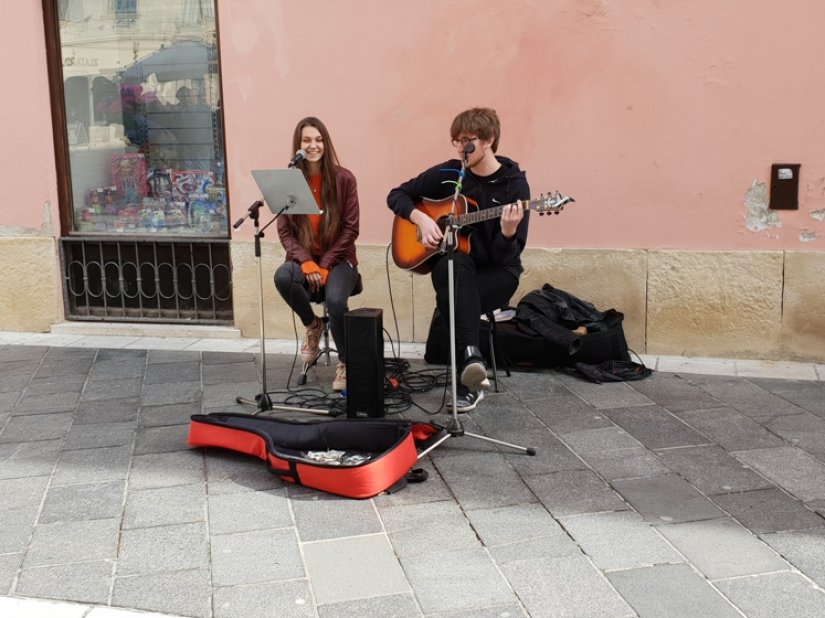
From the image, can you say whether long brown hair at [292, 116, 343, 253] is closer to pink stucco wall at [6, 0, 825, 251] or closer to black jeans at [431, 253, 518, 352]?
black jeans at [431, 253, 518, 352]

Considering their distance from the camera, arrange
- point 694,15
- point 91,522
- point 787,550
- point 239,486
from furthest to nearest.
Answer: point 694,15
point 239,486
point 91,522
point 787,550

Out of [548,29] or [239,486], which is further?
[548,29]

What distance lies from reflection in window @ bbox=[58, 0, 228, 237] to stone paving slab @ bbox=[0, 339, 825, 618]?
6.51 ft

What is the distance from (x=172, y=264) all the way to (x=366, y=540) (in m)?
3.82

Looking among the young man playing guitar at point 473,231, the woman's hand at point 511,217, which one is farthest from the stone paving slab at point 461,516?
the woman's hand at point 511,217

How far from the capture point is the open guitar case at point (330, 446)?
3621 mm

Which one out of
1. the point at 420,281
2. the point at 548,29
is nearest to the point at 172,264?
the point at 420,281

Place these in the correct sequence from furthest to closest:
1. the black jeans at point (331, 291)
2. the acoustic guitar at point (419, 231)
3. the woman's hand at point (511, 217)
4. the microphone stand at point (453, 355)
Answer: the black jeans at point (331, 291) < the acoustic guitar at point (419, 231) < the woman's hand at point (511, 217) < the microphone stand at point (453, 355)

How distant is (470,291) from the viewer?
4.70m

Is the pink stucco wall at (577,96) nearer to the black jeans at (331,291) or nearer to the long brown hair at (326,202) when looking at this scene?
the long brown hair at (326,202)

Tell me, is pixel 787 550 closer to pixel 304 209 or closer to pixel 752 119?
pixel 304 209

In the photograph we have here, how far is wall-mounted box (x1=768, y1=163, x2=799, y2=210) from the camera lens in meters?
5.44

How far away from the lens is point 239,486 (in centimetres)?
379

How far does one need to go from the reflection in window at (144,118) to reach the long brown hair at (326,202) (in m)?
1.52
